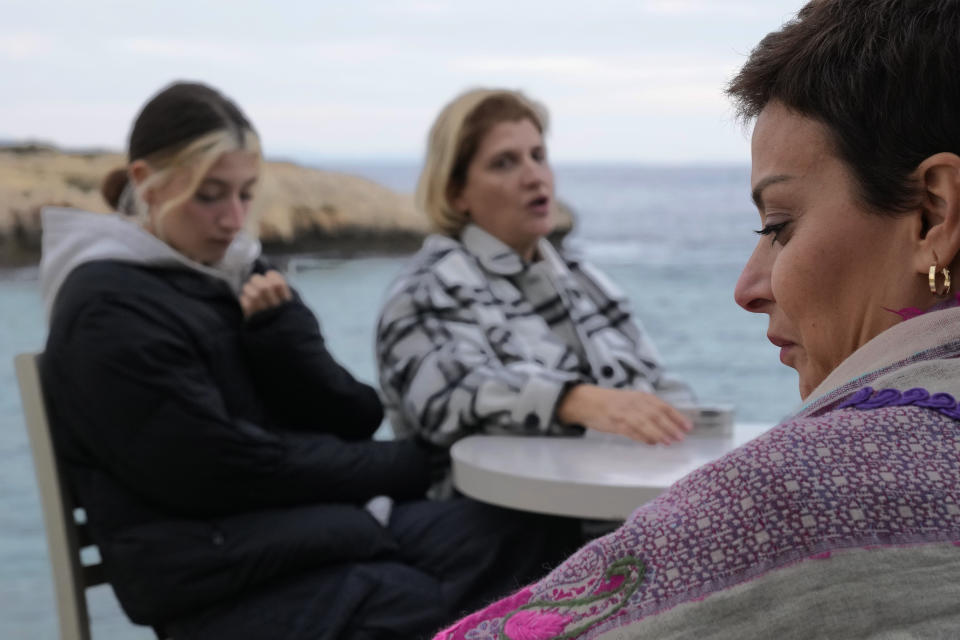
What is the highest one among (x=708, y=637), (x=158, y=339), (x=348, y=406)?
(x=708, y=637)

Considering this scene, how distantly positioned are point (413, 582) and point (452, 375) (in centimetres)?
44

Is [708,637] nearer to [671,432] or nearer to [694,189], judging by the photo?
[671,432]

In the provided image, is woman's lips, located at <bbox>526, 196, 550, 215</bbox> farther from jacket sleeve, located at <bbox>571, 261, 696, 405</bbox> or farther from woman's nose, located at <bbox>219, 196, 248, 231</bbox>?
woman's nose, located at <bbox>219, 196, 248, 231</bbox>

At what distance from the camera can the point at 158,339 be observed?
6.84 ft

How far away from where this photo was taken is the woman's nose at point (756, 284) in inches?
37.6

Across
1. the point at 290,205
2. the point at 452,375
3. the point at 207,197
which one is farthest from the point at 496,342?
the point at 290,205

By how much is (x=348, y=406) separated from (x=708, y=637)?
1817 millimetres

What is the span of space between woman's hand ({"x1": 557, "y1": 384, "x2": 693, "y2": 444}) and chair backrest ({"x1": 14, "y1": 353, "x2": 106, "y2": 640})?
38.2 inches

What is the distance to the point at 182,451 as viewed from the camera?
6.70 feet

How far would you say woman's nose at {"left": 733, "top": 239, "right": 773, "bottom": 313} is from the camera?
3.13ft

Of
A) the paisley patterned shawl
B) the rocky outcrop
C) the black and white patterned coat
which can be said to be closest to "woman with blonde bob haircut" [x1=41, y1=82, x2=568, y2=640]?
the black and white patterned coat

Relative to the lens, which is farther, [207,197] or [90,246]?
[207,197]

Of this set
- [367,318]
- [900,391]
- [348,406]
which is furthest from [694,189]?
[900,391]

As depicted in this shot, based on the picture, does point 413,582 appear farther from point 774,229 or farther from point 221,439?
point 774,229
